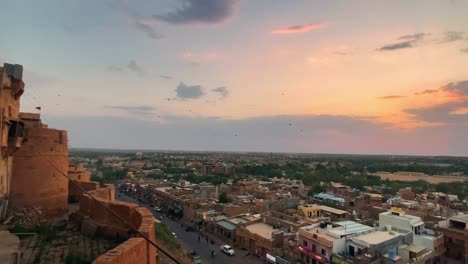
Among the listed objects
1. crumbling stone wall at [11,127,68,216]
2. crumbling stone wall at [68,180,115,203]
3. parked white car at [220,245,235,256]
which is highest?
crumbling stone wall at [11,127,68,216]

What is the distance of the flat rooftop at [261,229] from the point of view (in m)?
33.4

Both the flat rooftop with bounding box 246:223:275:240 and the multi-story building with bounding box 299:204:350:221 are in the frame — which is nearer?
the flat rooftop with bounding box 246:223:275:240

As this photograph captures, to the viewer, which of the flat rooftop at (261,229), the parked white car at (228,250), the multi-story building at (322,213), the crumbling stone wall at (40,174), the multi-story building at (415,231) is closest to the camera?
the crumbling stone wall at (40,174)

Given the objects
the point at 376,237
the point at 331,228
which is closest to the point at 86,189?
the point at 331,228

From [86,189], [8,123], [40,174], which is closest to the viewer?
[8,123]

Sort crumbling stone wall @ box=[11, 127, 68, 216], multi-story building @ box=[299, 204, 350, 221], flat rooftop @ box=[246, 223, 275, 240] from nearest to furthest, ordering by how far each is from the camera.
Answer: crumbling stone wall @ box=[11, 127, 68, 216], flat rooftop @ box=[246, 223, 275, 240], multi-story building @ box=[299, 204, 350, 221]

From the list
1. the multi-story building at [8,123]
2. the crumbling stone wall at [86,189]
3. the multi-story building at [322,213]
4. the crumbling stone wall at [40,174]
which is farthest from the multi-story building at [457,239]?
the multi-story building at [8,123]

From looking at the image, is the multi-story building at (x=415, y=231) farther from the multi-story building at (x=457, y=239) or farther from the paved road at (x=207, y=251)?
the paved road at (x=207, y=251)

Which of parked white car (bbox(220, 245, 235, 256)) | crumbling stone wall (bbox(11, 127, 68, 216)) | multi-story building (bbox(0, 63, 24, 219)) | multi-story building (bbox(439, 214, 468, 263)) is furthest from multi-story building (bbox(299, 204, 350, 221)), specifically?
multi-story building (bbox(0, 63, 24, 219))

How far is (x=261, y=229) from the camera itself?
35625 millimetres

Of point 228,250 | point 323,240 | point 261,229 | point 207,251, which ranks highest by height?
point 323,240

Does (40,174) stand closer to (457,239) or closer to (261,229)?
(261,229)

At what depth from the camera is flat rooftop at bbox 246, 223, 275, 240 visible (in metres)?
33.4

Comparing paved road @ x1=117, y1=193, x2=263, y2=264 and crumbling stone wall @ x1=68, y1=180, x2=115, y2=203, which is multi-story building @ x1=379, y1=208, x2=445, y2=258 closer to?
paved road @ x1=117, y1=193, x2=263, y2=264
